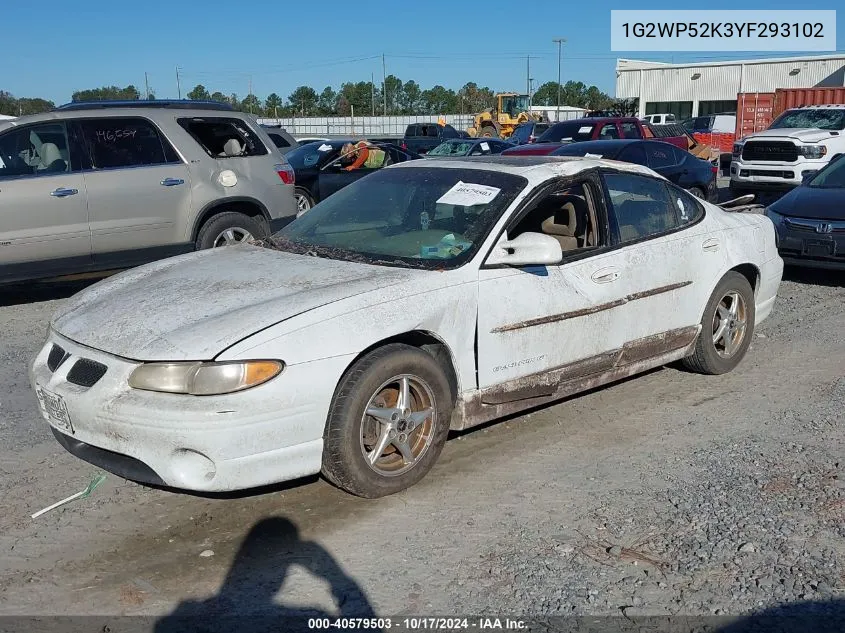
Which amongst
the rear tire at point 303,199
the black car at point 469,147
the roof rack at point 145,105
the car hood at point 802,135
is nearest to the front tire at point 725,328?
the roof rack at point 145,105

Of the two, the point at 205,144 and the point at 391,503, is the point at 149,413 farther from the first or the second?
the point at 205,144

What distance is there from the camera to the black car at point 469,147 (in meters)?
19.9

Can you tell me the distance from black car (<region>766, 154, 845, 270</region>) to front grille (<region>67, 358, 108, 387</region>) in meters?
7.36

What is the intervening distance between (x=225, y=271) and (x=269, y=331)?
0.99 metres

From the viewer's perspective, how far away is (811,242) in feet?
28.8

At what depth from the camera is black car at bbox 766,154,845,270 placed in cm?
862

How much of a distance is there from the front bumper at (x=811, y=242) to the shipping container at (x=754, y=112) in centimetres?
2628

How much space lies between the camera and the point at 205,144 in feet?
29.1

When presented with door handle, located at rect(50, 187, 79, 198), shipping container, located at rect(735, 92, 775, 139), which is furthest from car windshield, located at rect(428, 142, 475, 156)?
shipping container, located at rect(735, 92, 775, 139)

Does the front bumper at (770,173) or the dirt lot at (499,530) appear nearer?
the dirt lot at (499,530)

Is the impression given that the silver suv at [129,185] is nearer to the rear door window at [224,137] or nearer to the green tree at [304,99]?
the rear door window at [224,137]

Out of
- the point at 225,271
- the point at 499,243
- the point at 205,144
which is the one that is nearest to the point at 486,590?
the point at 499,243

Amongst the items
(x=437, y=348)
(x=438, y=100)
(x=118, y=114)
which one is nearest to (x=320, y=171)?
(x=118, y=114)

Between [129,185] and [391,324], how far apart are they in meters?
5.15
